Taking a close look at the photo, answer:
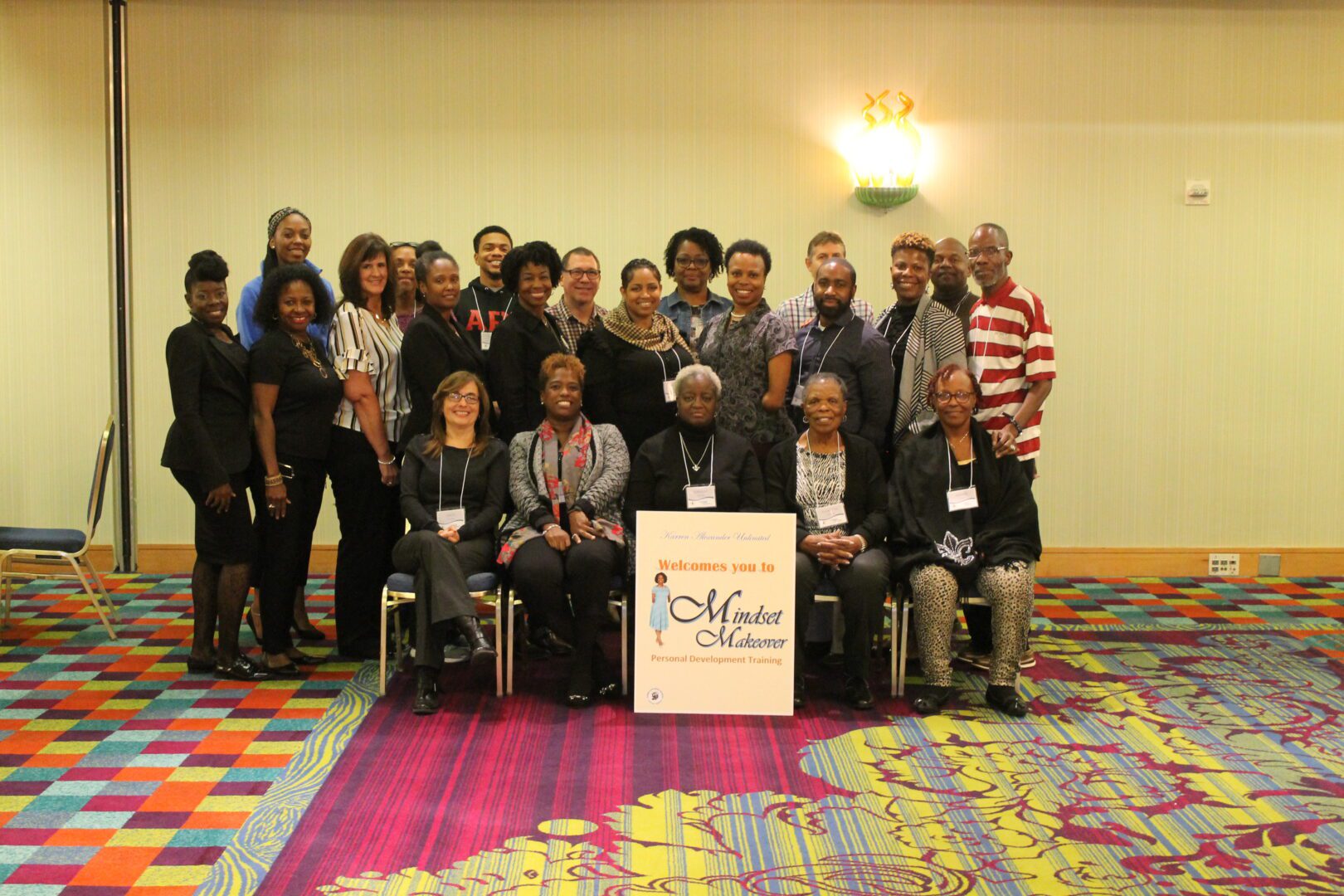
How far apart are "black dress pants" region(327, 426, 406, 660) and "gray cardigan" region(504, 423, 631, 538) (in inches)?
22.3

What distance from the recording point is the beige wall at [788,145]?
6.37m

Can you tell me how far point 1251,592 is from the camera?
6.31m

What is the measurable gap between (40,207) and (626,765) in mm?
4395

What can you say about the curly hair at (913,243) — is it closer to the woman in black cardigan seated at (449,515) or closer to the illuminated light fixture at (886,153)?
the illuminated light fixture at (886,153)

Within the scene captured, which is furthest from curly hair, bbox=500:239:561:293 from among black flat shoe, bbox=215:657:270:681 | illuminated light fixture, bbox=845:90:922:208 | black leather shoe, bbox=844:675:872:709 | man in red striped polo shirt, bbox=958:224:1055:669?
illuminated light fixture, bbox=845:90:922:208

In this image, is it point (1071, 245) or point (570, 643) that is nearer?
point (570, 643)

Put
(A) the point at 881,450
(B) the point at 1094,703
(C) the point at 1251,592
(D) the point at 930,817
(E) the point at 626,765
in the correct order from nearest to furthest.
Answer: (D) the point at 930,817
(E) the point at 626,765
(B) the point at 1094,703
(A) the point at 881,450
(C) the point at 1251,592

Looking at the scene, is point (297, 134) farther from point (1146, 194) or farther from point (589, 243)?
point (1146, 194)

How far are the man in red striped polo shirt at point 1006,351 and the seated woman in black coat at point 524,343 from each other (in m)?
1.55

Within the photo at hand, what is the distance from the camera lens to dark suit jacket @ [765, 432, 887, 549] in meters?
4.57

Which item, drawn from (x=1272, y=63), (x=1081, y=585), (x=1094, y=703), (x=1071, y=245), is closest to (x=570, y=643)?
(x=1094, y=703)

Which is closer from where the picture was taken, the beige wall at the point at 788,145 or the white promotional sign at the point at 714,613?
the white promotional sign at the point at 714,613

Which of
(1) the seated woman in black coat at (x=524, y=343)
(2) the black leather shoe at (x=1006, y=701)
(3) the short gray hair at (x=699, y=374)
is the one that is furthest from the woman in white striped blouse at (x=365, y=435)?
(2) the black leather shoe at (x=1006, y=701)

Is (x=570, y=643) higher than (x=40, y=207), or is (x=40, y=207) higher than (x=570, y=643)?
(x=40, y=207)
